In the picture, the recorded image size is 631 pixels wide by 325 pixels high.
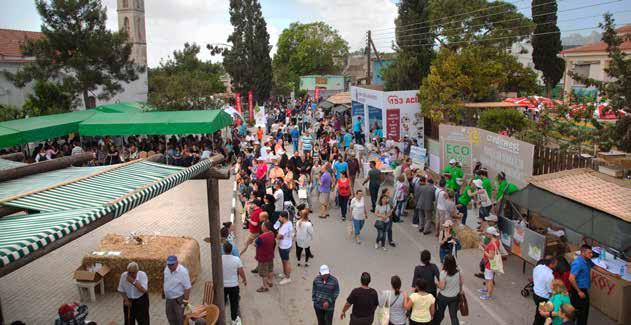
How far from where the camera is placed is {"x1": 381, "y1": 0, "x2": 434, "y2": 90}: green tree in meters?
29.2

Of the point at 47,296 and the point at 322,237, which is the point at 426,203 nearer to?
the point at 322,237

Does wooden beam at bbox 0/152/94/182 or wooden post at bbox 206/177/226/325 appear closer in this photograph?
wooden beam at bbox 0/152/94/182

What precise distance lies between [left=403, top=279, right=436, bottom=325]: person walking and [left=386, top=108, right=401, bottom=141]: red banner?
1428 cm

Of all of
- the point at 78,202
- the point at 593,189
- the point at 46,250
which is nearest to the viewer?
the point at 46,250

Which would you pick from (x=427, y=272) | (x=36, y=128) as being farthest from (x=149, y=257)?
(x=36, y=128)

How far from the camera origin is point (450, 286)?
22.4ft

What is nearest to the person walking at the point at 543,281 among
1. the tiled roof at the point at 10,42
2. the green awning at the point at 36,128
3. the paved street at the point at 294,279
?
the paved street at the point at 294,279

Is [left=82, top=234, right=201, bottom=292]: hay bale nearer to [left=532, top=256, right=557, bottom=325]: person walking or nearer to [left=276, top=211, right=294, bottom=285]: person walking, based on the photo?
[left=276, top=211, right=294, bottom=285]: person walking

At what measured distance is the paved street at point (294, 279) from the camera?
8.07 m

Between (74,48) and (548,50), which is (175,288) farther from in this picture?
(548,50)

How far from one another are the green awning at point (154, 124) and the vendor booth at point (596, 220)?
1330 centimetres

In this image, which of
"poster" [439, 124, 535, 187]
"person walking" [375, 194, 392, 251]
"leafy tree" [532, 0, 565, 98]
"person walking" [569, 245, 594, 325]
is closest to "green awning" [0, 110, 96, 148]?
"person walking" [375, 194, 392, 251]

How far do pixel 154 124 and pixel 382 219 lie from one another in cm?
1250

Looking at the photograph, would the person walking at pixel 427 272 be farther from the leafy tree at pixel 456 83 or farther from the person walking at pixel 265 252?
the leafy tree at pixel 456 83
